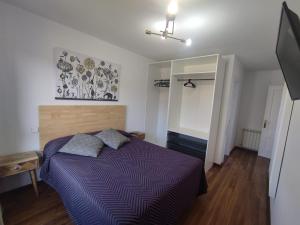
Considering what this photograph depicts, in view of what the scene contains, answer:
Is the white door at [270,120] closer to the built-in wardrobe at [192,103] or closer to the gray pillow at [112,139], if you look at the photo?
the built-in wardrobe at [192,103]

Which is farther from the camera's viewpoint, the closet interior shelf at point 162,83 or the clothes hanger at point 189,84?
the closet interior shelf at point 162,83

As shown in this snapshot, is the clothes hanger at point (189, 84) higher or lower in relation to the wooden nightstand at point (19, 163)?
higher

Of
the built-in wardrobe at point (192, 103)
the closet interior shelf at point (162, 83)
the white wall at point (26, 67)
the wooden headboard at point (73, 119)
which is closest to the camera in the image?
the white wall at point (26, 67)

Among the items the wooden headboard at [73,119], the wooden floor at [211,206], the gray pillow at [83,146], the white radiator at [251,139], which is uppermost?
the wooden headboard at [73,119]

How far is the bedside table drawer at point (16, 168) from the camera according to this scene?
1719 millimetres

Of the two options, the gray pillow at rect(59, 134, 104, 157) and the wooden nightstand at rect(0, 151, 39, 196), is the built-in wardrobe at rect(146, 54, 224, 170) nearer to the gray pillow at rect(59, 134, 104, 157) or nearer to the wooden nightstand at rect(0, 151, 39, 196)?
the gray pillow at rect(59, 134, 104, 157)

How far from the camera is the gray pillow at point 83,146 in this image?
2.01 m

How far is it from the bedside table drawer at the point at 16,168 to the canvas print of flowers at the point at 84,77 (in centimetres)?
100

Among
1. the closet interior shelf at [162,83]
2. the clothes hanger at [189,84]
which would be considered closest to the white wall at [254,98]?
the clothes hanger at [189,84]

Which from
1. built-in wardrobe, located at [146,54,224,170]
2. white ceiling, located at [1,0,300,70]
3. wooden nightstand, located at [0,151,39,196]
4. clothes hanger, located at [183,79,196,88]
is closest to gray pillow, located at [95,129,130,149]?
wooden nightstand, located at [0,151,39,196]

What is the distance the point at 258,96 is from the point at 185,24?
144 inches

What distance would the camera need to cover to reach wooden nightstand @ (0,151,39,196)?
173 centimetres

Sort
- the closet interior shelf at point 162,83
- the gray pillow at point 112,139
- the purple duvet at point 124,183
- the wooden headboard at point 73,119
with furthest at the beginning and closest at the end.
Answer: the closet interior shelf at point 162,83
the gray pillow at point 112,139
the wooden headboard at point 73,119
the purple duvet at point 124,183

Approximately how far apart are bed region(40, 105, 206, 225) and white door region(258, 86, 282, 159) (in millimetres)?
3009
